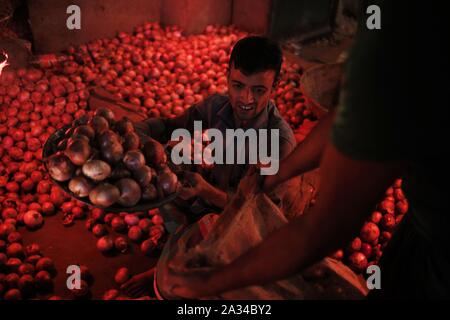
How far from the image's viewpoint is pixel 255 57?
8.20 ft

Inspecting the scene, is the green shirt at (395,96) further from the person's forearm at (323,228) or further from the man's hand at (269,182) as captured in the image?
the man's hand at (269,182)

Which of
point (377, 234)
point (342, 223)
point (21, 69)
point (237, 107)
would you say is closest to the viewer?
point (342, 223)

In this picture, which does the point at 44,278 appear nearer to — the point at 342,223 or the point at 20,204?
the point at 20,204

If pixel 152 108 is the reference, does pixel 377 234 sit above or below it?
below

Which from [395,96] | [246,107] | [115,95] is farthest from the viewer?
[115,95]

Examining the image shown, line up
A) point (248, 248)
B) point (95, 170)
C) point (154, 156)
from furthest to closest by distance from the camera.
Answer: point (154, 156) → point (95, 170) → point (248, 248)

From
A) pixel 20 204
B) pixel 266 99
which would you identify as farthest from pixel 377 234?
pixel 20 204

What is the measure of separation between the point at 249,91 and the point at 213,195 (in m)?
0.72

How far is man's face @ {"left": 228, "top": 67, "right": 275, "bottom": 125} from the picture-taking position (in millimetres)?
2535

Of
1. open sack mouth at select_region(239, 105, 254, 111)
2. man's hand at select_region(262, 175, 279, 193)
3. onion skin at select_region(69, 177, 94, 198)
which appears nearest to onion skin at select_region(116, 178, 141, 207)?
onion skin at select_region(69, 177, 94, 198)

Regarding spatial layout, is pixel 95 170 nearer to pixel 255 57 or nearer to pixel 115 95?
pixel 255 57

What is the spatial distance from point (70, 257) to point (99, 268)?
260mm

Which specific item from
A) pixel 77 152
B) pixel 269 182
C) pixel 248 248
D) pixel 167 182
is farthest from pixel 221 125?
pixel 248 248

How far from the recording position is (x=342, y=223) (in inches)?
42.4
